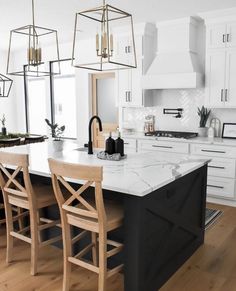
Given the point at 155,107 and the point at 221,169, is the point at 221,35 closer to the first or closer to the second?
the point at 155,107

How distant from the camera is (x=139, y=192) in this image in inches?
81.8

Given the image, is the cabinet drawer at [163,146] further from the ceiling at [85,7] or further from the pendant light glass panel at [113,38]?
the ceiling at [85,7]

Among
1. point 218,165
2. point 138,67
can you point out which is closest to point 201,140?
point 218,165

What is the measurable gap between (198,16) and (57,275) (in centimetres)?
430

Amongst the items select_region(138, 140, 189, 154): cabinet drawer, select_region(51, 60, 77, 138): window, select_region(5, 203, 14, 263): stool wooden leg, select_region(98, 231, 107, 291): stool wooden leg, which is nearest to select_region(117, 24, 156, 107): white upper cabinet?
select_region(138, 140, 189, 154): cabinet drawer

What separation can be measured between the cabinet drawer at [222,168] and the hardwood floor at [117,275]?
1.36m

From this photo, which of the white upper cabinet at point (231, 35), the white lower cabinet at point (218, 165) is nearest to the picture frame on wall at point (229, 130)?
the white lower cabinet at point (218, 165)

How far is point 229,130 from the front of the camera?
16.4 ft

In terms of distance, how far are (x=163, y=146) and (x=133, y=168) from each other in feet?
8.00

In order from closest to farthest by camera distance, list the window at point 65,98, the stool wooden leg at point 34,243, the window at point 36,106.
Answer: the stool wooden leg at point 34,243 → the window at point 65,98 → the window at point 36,106

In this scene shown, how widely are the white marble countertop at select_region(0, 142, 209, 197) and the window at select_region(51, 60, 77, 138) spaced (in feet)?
13.3

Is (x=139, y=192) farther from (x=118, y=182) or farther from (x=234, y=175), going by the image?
(x=234, y=175)

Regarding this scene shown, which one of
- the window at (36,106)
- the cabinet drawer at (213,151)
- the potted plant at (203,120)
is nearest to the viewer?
the cabinet drawer at (213,151)

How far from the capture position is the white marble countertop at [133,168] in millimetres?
2215
